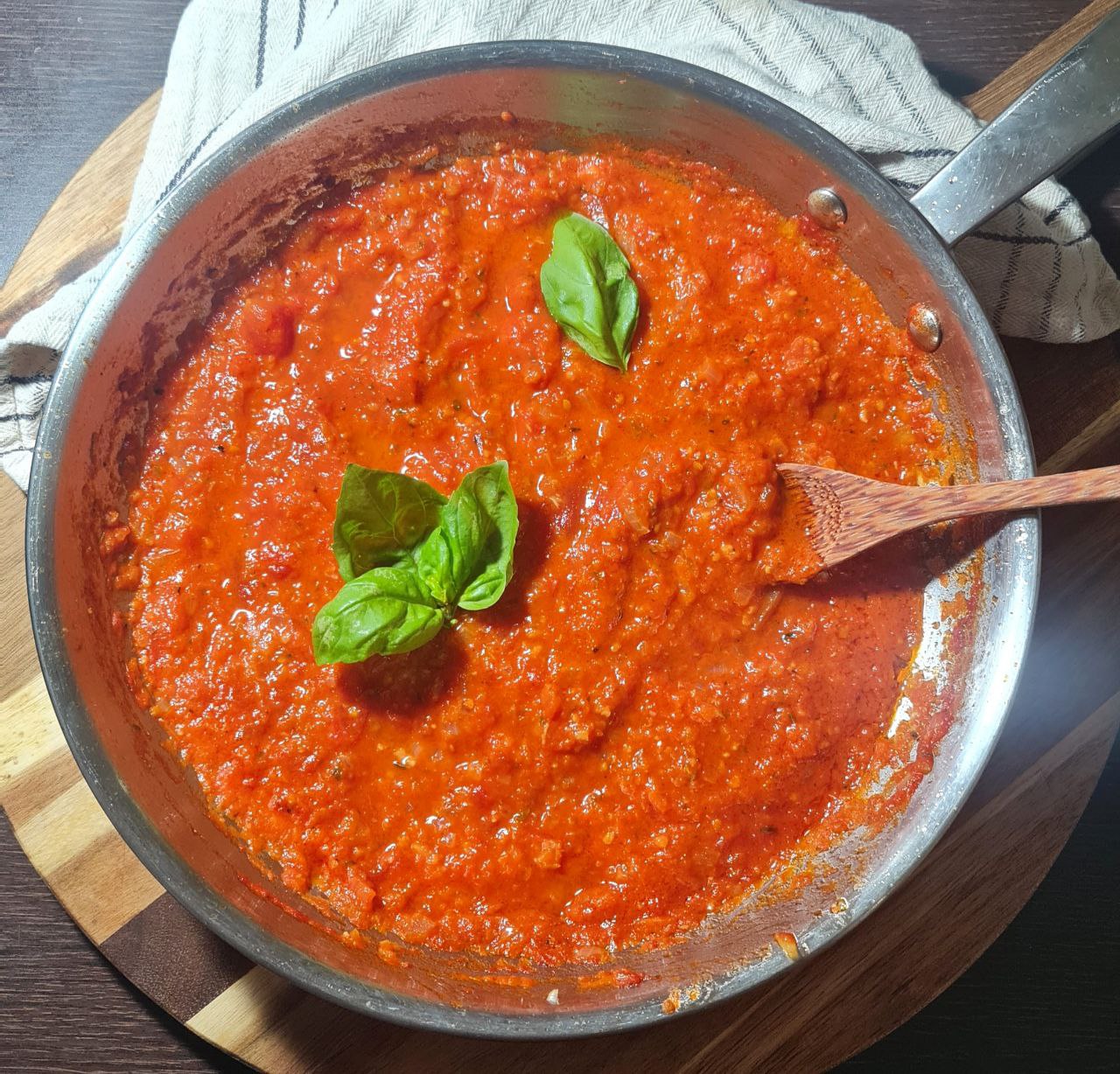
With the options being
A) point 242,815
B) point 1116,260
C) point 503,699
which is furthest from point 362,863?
point 1116,260

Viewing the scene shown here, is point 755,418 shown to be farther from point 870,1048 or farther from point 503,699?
point 870,1048

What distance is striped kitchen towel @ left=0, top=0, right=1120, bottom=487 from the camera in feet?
8.27

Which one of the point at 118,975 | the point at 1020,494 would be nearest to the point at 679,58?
the point at 1020,494

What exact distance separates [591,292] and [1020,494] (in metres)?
1.14

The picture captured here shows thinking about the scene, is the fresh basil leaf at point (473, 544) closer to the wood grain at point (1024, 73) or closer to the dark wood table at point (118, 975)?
the dark wood table at point (118, 975)

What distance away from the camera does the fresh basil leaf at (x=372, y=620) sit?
2.07m

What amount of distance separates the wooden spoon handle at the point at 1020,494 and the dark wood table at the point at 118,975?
475 millimetres

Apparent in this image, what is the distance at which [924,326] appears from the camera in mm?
2477

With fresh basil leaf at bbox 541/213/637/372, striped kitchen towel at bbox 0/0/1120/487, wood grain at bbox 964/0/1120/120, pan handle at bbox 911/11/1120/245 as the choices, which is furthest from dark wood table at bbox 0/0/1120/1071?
fresh basil leaf at bbox 541/213/637/372

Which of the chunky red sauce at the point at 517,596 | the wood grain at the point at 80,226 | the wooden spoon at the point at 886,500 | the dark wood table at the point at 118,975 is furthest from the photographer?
the dark wood table at the point at 118,975

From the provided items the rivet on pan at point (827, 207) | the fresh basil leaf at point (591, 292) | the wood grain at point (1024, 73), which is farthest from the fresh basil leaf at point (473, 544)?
the wood grain at point (1024, 73)

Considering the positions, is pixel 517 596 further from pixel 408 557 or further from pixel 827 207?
pixel 827 207

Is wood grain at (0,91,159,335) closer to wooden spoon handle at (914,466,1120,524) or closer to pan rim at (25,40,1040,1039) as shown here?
pan rim at (25,40,1040,1039)

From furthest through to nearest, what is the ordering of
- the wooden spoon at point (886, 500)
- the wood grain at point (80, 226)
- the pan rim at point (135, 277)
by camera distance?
the wood grain at point (80, 226) → the wooden spoon at point (886, 500) → the pan rim at point (135, 277)
